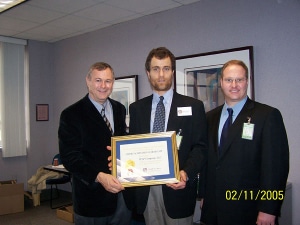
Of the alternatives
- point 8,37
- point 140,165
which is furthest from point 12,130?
point 140,165

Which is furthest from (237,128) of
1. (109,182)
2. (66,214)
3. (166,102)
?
(66,214)

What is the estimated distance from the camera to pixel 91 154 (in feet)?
6.47

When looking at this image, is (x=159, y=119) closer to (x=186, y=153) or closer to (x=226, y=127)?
(x=186, y=153)

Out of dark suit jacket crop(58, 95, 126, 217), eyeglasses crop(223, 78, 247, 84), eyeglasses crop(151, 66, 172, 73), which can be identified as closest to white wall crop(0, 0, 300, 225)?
eyeglasses crop(223, 78, 247, 84)

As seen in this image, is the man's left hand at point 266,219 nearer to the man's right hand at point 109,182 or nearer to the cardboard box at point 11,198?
the man's right hand at point 109,182

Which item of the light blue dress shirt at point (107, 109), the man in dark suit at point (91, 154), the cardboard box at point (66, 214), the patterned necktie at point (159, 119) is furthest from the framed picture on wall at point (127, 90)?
the patterned necktie at point (159, 119)

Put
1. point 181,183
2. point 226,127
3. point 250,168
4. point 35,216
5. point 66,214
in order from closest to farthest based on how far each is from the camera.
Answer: point 181,183 → point 250,168 → point 226,127 → point 66,214 → point 35,216

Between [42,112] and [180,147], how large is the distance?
476 centimetres

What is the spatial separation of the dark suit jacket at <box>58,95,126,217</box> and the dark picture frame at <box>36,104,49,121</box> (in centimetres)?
420

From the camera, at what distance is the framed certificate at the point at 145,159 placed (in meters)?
1.77

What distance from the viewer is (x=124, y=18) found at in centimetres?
457

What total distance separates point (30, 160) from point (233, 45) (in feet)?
14.7

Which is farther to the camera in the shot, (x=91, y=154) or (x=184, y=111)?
(x=91, y=154)

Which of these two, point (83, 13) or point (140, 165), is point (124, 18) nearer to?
point (83, 13)
